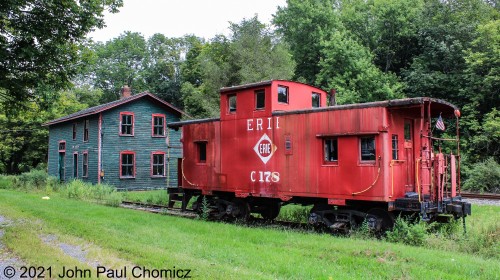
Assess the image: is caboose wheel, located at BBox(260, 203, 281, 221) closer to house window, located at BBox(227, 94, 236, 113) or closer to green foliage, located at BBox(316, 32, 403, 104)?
house window, located at BBox(227, 94, 236, 113)

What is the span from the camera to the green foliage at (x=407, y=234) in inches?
378

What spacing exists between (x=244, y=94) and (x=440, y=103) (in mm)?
5822

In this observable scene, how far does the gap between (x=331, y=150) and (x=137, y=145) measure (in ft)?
62.8

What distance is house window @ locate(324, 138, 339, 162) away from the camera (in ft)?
37.4

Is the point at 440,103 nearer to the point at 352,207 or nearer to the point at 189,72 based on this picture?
the point at 352,207

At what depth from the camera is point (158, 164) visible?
2902 centimetres

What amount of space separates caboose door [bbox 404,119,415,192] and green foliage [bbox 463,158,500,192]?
40.0ft

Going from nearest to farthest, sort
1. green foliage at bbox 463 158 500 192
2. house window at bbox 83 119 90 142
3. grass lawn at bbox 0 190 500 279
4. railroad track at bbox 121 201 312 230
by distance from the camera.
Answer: grass lawn at bbox 0 190 500 279 → railroad track at bbox 121 201 312 230 → green foliage at bbox 463 158 500 192 → house window at bbox 83 119 90 142

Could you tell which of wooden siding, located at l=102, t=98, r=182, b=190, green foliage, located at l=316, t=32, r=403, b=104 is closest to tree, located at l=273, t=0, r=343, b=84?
green foliage, located at l=316, t=32, r=403, b=104

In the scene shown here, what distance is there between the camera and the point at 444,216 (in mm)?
11281

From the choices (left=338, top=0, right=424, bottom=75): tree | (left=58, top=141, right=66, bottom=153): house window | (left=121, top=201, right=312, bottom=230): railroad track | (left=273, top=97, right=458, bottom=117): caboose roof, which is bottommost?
(left=121, top=201, right=312, bottom=230): railroad track

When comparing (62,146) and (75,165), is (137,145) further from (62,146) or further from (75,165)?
(62,146)

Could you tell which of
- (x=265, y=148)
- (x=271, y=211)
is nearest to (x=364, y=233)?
(x=265, y=148)

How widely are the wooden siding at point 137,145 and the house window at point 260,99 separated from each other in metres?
13.9
